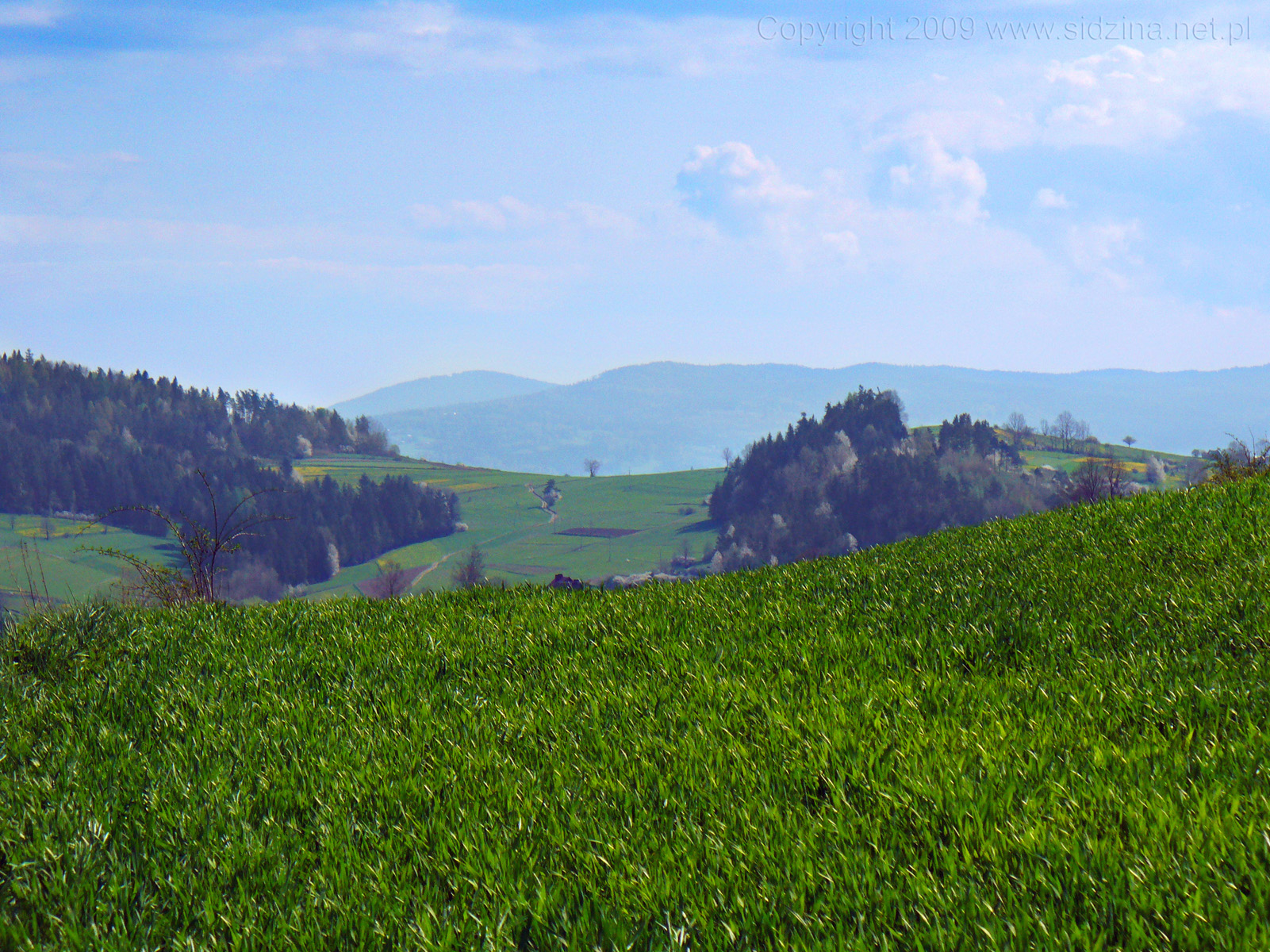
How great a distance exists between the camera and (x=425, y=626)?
775 cm

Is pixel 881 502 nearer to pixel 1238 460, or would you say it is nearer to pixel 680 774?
pixel 1238 460

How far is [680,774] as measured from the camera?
432 centimetres

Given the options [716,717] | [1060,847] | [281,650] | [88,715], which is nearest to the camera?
[1060,847]

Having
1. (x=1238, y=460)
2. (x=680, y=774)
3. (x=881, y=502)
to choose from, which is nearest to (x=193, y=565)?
(x=680, y=774)

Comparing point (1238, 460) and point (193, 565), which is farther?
point (1238, 460)

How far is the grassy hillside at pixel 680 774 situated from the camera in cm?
317

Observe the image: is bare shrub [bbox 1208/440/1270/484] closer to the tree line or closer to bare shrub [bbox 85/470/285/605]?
bare shrub [bbox 85/470/285/605]

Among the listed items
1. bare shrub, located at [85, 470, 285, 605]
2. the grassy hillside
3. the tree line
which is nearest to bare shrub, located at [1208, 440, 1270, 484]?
the grassy hillside

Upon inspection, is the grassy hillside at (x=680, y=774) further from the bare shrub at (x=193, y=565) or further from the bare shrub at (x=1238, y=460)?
the bare shrub at (x=1238, y=460)

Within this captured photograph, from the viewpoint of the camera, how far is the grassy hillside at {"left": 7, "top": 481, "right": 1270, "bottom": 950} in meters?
3.17

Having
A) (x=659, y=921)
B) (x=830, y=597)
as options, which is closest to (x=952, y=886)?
(x=659, y=921)

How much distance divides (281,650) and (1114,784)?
6.41m

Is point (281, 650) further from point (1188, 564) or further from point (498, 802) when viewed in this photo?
point (1188, 564)

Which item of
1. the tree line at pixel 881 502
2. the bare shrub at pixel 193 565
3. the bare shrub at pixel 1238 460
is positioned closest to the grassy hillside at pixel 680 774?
the bare shrub at pixel 193 565
